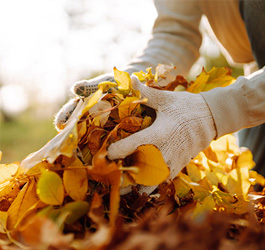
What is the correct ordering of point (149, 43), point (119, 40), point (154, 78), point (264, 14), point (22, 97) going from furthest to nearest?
1. point (22, 97)
2. point (119, 40)
3. point (149, 43)
4. point (264, 14)
5. point (154, 78)

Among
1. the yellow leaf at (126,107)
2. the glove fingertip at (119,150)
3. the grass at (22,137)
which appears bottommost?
the grass at (22,137)

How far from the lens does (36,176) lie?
58 centimetres

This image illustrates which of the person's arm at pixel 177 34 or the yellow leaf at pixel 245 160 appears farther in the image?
the person's arm at pixel 177 34

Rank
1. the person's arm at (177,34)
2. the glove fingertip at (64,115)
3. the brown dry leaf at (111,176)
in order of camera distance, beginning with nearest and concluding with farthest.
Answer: the brown dry leaf at (111,176) → the glove fingertip at (64,115) → the person's arm at (177,34)

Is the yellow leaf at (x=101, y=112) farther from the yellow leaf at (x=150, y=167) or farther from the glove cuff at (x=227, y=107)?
the glove cuff at (x=227, y=107)

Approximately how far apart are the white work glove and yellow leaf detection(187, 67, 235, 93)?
0.05 meters

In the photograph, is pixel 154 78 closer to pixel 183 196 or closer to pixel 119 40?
pixel 183 196

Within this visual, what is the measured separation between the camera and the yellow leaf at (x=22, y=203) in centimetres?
51

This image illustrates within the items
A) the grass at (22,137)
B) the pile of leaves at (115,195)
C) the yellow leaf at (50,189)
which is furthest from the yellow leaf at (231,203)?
Result: the grass at (22,137)

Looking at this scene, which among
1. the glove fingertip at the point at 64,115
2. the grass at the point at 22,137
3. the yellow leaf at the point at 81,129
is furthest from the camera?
the grass at the point at 22,137

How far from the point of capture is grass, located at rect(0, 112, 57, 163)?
10.0m

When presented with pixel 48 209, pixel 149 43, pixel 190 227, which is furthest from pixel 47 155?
pixel 149 43

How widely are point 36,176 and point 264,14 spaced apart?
918mm

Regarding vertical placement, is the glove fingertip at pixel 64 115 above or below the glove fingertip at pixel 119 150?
above
